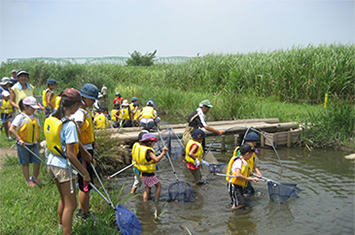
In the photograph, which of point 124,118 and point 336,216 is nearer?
point 336,216

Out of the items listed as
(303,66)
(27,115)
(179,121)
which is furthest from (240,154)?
(303,66)

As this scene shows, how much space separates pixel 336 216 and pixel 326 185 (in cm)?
167

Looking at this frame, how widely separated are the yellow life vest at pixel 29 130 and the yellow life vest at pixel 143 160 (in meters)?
1.93

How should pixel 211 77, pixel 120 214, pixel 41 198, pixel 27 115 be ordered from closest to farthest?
pixel 120 214, pixel 41 198, pixel 27 115, pixel 211 77

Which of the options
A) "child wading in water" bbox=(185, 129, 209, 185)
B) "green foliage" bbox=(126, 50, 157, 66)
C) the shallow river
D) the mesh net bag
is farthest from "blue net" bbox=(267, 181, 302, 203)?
"green foliage" bbox=(126, 50, 157, 66)

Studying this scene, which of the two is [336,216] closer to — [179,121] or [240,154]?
[240,154]

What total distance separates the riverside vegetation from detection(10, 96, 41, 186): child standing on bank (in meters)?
0.35

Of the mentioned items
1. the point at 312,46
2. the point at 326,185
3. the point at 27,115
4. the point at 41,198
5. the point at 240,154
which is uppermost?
the point at 312,46

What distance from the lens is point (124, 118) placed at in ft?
39.1

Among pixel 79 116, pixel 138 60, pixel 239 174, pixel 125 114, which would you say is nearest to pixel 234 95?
pixel 125 114

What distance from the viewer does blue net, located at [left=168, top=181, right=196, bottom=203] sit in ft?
20.7

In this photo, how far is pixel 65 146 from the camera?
3566mm

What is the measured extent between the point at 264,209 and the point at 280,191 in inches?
18.9

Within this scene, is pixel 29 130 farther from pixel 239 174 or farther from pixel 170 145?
pixel 170 145
